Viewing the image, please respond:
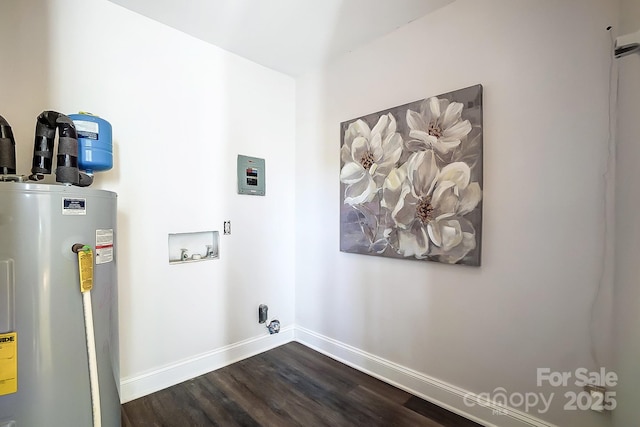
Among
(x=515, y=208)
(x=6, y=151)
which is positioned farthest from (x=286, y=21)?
(x=515, y=208)

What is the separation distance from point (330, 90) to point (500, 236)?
1749mm

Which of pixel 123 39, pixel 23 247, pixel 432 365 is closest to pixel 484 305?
pixel 432 365

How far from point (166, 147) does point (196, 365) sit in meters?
1.63

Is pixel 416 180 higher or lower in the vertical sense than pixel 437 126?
lower

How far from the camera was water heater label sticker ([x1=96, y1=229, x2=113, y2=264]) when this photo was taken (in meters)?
1.24

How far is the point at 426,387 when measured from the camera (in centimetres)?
185

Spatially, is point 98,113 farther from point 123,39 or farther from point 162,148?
point 123,39

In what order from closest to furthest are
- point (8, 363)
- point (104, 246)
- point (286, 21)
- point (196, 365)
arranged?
point (8, 363) → point (104, 246) → point (286, 21) → point (196, 365)

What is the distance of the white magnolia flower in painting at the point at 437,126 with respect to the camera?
1.70 m

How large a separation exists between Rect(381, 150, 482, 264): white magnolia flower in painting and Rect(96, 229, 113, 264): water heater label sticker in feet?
5.33

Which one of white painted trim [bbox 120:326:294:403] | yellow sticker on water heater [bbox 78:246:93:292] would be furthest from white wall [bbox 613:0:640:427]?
white painted trim [bbox 120:326:294:403]

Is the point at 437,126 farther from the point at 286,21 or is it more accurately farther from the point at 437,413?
the point at 437,413

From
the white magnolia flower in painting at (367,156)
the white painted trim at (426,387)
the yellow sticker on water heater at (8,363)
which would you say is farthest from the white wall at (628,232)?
the yellow sticker on water heater at (8,363)

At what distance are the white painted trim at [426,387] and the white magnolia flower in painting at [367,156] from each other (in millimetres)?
1215
